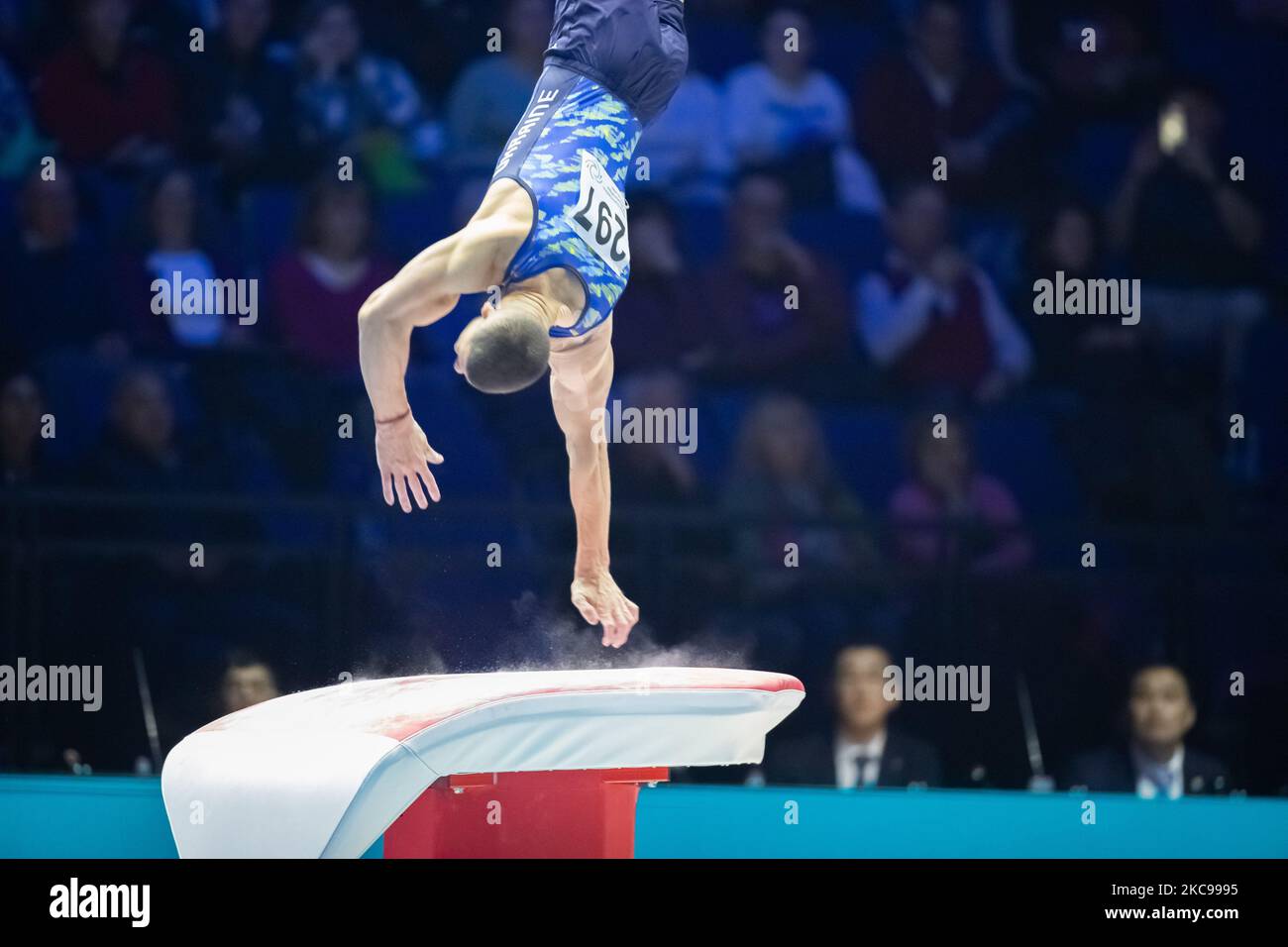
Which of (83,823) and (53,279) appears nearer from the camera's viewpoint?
(83,823)

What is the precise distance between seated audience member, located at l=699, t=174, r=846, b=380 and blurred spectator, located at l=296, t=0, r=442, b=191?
1251 mm

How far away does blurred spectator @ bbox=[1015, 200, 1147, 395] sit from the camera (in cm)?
621

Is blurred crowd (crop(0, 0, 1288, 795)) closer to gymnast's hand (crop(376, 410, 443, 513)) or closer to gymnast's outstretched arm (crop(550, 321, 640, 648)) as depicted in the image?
gymnast's outstretched arm (crop(550, 321, 640, 648))

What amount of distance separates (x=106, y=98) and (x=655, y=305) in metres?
2.33

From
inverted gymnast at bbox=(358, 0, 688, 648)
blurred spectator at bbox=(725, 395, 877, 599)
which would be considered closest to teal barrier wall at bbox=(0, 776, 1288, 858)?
inverted gymnast at bbox=(358, 0, 688, 648)

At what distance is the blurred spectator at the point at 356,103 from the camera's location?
20.6 ft

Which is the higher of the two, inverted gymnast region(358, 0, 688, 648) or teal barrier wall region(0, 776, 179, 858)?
inverted gymnast region(358, 0, 688, 648)

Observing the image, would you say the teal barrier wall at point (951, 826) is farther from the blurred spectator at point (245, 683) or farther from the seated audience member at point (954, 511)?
the blurred spectator at point (245, 683)

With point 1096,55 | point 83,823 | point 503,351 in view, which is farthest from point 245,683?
point 1096,55

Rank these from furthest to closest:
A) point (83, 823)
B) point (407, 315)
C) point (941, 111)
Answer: point (941, 111) < point (83, 823) < point (407, 315)

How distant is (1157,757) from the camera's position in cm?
586

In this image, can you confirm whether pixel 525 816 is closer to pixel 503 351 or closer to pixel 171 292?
pixel 503 351

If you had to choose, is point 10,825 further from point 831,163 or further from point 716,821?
point 831,163

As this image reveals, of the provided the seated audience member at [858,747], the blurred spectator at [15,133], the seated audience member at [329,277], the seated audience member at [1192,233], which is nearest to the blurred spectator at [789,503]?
the seated audience member at [858,747]
